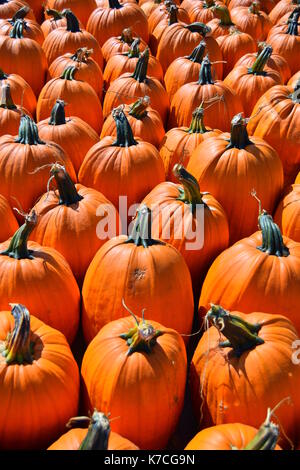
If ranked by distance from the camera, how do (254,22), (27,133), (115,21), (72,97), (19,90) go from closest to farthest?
(27,133)
(72,97)
(19,90)
(115,21)
(254,22)

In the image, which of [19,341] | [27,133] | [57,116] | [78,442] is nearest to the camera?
[78,442]

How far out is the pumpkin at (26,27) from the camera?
570cm

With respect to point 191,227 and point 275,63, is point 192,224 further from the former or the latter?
point 275,63

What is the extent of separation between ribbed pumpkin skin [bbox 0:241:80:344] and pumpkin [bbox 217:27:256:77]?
347cm

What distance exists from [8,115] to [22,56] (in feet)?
4.00

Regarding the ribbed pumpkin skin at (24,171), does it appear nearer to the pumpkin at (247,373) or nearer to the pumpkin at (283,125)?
the pumpkin at (283,125)

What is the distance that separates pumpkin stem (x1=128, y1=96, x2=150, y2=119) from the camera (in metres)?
4.30

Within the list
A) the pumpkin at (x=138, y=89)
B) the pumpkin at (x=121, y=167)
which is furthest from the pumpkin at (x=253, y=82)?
the pumpkin at (x=121, y=167)

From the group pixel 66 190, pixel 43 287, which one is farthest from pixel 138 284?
pixel 66 190

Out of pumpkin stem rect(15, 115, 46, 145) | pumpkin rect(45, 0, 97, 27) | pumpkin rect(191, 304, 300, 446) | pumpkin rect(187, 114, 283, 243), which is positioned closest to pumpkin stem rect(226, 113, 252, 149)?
pumpkin rect(187, 114, 283, 243)

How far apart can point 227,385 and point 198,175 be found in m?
1.56

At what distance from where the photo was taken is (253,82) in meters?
5.02

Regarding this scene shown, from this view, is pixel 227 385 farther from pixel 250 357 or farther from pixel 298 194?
pixel 298 194

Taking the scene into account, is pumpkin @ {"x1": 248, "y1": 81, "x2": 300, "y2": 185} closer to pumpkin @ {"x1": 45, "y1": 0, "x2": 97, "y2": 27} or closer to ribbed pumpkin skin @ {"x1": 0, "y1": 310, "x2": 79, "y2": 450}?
ribbed pumpkin skin @ {"x1": 0, "y1": 310, "x2": 79, "y2": 450}
